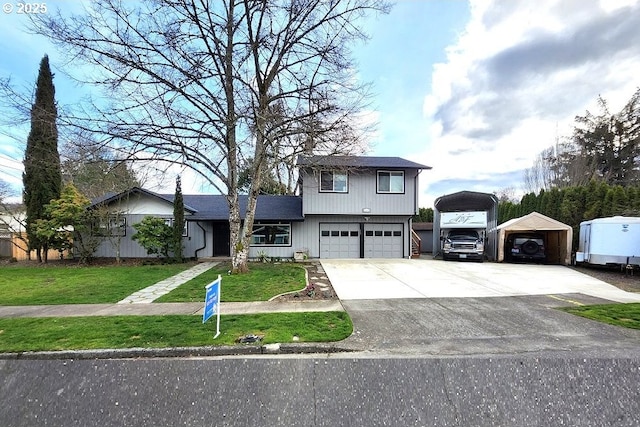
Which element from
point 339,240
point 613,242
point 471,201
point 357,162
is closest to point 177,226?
point 339,240

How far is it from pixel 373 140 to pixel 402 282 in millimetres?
5296

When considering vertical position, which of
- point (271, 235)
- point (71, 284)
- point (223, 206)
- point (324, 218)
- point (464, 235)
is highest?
point (223, 206)

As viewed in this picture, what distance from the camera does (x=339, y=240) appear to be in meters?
16.6

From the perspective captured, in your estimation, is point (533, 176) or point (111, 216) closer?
point (111, 216)

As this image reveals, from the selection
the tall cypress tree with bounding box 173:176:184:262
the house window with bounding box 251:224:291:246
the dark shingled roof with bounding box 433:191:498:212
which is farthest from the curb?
the dark shingled roof with bounding box 433:191:498:212

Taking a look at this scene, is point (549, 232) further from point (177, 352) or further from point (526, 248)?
point (177, 352)

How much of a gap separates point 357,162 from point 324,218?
4.08 metres

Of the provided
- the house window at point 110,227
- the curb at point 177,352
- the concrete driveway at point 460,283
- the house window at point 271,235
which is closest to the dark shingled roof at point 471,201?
the concrete driveway at point 460,283

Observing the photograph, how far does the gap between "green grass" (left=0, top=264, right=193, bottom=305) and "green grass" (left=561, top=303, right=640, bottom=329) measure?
33.1ft

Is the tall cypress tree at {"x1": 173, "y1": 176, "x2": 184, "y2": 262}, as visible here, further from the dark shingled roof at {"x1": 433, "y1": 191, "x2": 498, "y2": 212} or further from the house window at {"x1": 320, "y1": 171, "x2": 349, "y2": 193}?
the dark shingled roof at {"x1": 433, "y1": 191, "x2": 498, "y2": 212}

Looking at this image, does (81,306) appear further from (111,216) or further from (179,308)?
(111,216)

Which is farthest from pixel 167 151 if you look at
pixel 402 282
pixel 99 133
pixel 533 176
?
pixel 533 176

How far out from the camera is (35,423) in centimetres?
286

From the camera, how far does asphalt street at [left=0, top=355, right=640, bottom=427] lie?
9.46 feet
